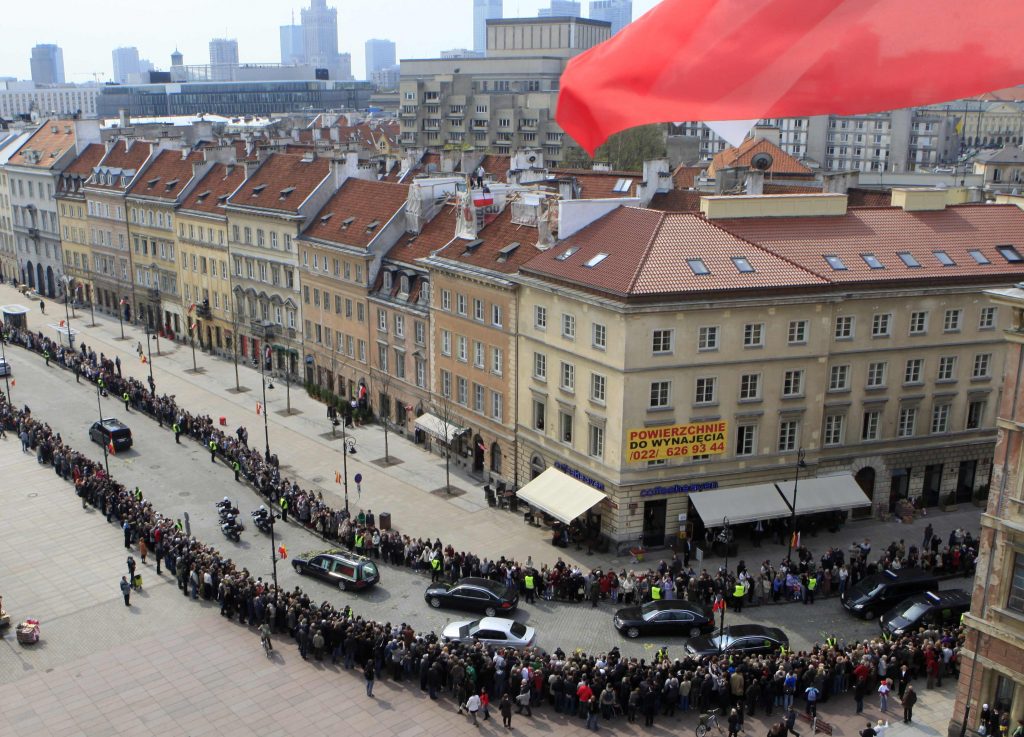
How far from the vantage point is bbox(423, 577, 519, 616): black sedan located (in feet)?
134

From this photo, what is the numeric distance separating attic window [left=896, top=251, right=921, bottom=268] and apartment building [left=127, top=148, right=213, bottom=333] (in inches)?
2390

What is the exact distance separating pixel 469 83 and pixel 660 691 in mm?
157436

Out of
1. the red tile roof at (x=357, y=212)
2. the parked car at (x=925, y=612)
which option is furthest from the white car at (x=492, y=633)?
the red tile roof at (x=357, y=212)

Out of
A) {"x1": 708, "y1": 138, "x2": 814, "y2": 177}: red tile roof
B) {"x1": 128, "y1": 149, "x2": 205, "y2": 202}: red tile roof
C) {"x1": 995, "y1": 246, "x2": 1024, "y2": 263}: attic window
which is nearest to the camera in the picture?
{"x1": 995, "y1": 246, "x2": 1024, "y2": 263}: attic window

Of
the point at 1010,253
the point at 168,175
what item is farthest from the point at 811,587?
the point at 168,175

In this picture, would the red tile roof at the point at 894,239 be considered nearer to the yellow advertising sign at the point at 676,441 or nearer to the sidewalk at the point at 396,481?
the yellow advertising sign at the point at 676,441

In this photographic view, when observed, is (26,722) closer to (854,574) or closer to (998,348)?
(854,574)

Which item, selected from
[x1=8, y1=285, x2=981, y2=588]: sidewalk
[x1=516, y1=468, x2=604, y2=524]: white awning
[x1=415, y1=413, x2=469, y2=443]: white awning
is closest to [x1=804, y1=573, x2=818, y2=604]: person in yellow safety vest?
[x1=8, y1=285, x2=981, y2=588]: sidewalk

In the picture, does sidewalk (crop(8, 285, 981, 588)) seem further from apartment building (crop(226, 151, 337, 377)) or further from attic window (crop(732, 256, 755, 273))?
attic window (crop(732, 256, 755, 273))

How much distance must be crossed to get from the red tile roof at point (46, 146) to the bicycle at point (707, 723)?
9933cm

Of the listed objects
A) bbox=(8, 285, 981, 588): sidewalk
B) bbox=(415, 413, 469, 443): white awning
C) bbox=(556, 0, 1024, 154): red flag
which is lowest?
bbox=(8, 285, 981, 588): sidewalk

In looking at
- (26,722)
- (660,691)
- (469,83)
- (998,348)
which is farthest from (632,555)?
(469,83)

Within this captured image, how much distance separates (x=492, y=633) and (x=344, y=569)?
8.28m

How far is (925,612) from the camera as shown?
39.1 m
